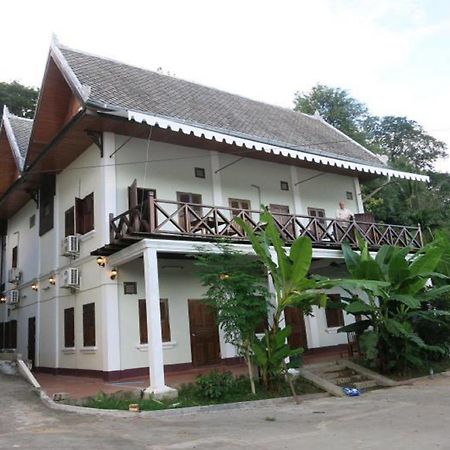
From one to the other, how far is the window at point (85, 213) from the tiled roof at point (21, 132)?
3979mm

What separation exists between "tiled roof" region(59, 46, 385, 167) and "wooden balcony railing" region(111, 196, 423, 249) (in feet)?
7.60

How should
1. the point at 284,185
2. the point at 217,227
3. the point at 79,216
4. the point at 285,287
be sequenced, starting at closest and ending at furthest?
the point at 285,287 → the point at 217,227 → the point at 79,216 → the point at 284,185

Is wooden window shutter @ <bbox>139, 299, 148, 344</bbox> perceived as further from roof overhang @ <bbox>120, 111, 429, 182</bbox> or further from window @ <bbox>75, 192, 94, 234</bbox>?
roof overhang @ <bbox>120, 111, 429, 182</bbox>

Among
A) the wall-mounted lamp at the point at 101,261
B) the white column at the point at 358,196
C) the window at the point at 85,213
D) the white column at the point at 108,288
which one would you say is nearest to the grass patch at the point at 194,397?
the white column at the point at 108,288

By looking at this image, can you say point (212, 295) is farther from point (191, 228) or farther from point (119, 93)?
point (119, 93)

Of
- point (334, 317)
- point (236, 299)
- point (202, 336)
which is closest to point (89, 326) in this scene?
point (202, 336)

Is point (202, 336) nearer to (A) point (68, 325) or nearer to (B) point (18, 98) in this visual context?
(A) point (68, 325)

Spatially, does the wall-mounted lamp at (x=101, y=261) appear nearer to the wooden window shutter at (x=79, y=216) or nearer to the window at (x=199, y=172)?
the wooden window shutter at (x=79, y=216)

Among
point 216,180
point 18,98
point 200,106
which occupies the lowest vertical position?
point 216,180

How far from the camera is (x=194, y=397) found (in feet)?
31.4

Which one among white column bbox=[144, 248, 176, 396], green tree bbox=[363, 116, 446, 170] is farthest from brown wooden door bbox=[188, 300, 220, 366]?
green tree bbox=[363, 116, 446, 170]

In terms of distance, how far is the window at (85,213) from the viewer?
13.9 m

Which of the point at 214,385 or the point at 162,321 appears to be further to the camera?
the point at 162,321

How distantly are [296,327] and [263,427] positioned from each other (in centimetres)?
894
